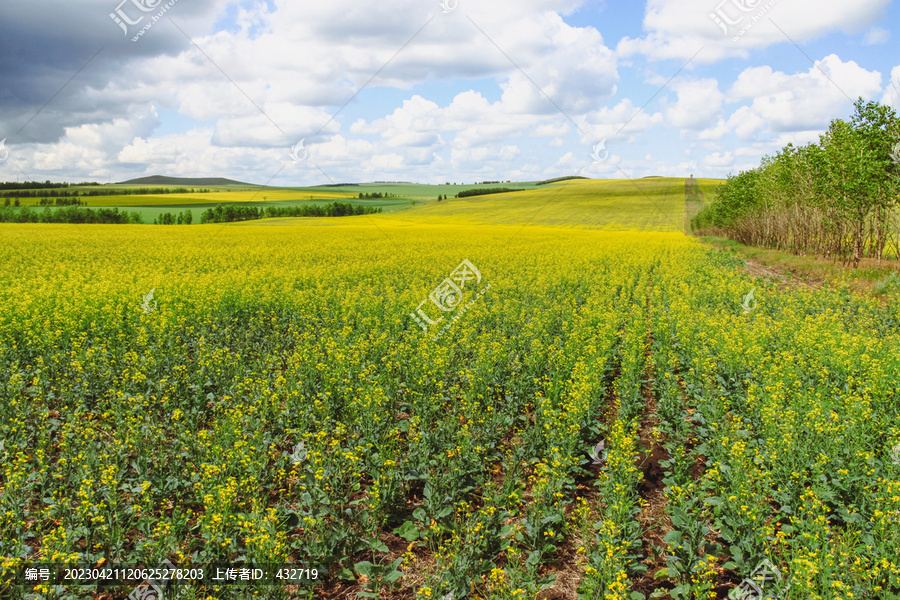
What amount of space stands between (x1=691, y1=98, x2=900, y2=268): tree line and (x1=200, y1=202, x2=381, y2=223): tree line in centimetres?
6274

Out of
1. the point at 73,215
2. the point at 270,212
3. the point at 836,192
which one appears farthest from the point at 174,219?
the point at 836,192

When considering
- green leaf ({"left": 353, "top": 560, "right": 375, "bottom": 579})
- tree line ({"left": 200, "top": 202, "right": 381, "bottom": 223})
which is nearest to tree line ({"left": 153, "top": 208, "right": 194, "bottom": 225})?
tree line ({"left": 200, "top": 202, "right": 381, "bottom": 223})

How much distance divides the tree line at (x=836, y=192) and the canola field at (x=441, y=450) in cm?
2011

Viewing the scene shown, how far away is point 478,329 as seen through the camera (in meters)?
13.2

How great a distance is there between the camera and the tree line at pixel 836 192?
28688mm

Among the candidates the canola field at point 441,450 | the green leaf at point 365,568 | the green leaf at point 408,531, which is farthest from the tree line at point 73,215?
the green leaf at point 365,568

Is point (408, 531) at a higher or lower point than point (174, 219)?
lower

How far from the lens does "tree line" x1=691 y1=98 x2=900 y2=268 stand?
28.7 meters

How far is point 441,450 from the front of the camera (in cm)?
678

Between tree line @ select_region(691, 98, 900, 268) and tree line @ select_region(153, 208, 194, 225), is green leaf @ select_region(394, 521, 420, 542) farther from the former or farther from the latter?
tree line @ select_region(153, 208, 194, 225)

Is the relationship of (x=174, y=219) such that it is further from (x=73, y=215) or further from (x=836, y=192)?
(x=836, y=192)

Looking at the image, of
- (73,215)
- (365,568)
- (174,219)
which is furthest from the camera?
(174,219)

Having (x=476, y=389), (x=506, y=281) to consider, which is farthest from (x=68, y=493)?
(x=506, y=281)

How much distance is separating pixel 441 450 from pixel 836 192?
39453 millimetres
